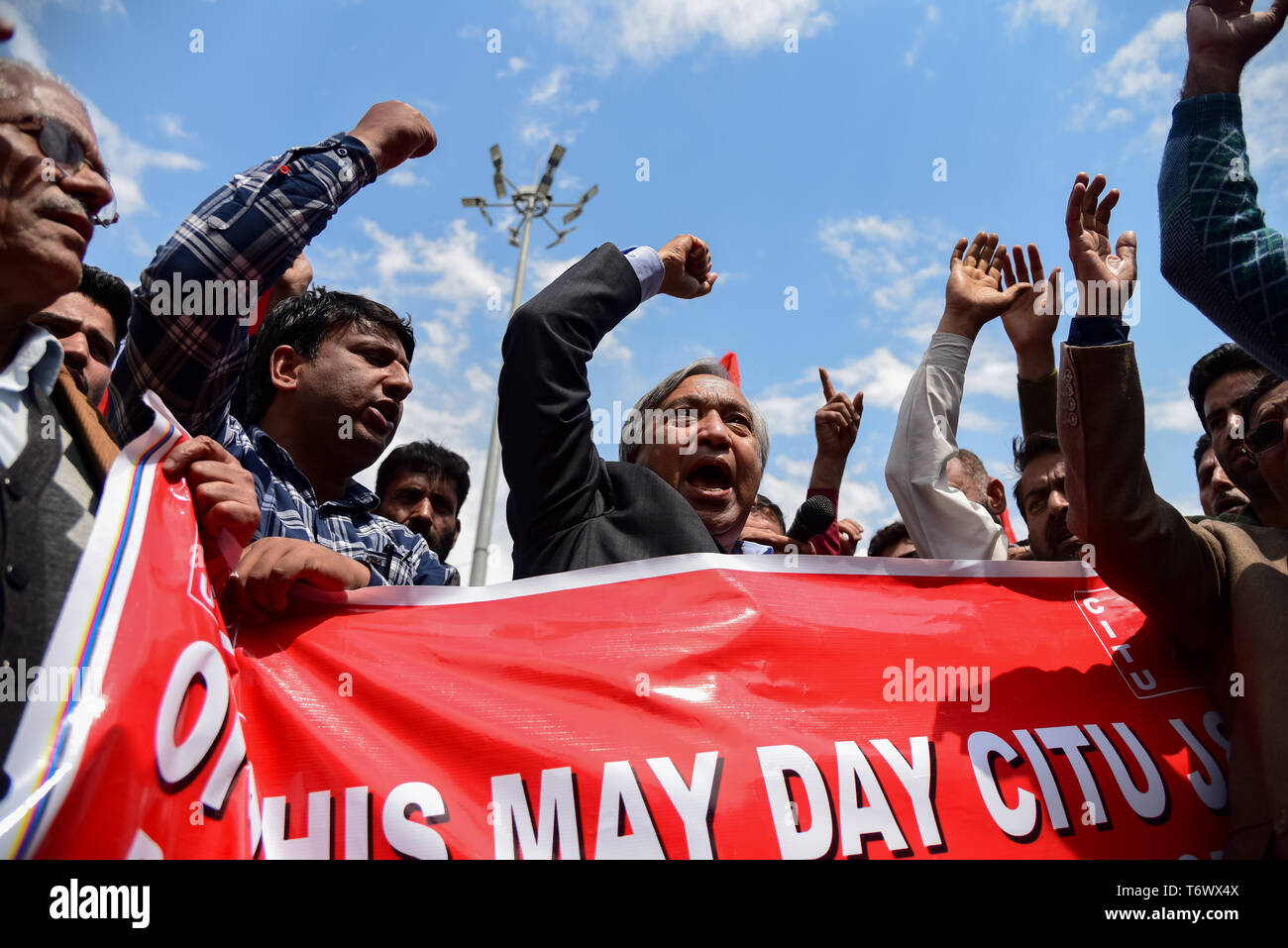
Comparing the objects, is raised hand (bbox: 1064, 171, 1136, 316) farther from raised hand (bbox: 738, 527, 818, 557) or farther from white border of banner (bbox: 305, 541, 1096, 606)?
raised hand (bbox: 738, 527, 818, 557)

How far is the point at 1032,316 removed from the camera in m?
3.59

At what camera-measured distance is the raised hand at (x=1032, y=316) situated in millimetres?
3518

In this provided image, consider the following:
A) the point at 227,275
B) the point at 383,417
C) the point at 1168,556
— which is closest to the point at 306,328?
the point at 383,417

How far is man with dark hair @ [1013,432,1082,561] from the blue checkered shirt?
2.67 meters

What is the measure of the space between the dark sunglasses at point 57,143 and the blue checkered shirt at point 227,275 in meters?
0.29

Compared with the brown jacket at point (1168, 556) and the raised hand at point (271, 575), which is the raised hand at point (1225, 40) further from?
the raised hand at point (271, 575)

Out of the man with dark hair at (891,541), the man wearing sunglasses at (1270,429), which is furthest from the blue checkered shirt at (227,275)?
the man with dark hair at (891,541)

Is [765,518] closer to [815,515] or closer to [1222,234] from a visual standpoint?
[815,515]

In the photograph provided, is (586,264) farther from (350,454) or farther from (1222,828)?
(1222,828)

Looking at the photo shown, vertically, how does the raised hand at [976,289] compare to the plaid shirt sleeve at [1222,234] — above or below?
above

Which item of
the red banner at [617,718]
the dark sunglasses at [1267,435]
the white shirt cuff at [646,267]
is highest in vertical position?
the white shirt cuff at [646,267]
